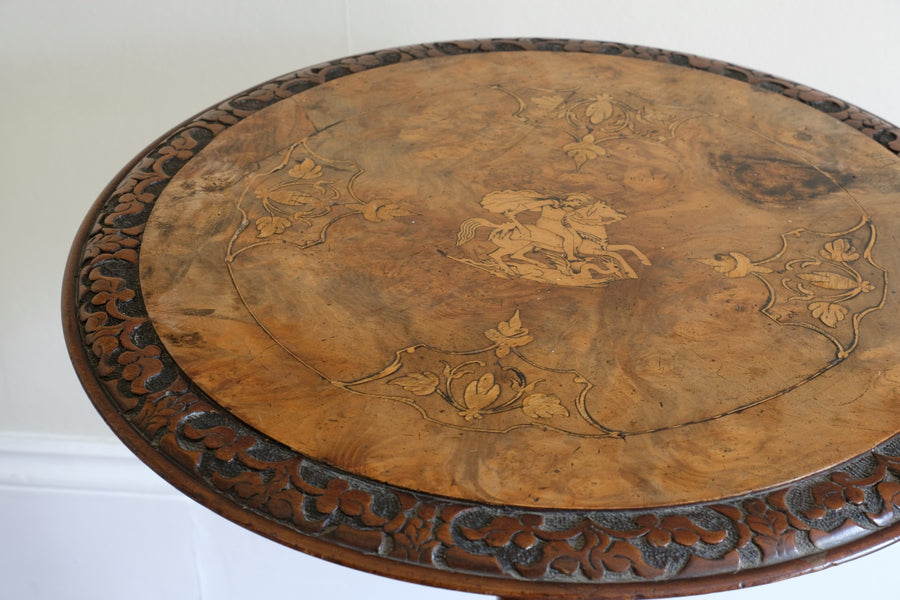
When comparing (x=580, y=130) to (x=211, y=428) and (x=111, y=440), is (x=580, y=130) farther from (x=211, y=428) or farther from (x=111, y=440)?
(x=111, y=440)

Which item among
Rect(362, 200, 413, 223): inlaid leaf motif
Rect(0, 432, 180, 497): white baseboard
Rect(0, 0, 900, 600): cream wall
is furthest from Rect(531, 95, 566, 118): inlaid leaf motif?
Rect(0, 432, 180, 497): white baseboard

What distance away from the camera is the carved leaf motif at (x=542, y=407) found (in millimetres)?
926

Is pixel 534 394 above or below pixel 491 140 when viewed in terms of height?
below

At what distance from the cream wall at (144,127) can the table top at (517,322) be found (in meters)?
0.41

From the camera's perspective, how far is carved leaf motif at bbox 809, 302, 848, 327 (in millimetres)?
1054

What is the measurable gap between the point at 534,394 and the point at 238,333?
14.0 inches

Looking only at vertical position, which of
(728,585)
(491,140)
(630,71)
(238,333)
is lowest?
(728,585)

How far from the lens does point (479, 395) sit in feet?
3.12

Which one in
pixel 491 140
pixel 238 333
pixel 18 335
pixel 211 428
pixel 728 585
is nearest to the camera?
pixel 728 585

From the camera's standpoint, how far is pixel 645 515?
2.70 ft

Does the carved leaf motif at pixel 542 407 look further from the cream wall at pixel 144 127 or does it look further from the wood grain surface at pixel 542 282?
the cream wall at pixel 144 127

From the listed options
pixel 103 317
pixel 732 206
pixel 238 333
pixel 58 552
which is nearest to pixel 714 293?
pixel 732 206

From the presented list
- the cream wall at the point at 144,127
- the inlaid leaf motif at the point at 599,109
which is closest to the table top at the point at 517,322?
the inlaid leaf motif at the point at 599,109

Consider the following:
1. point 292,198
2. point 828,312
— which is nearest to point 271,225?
point 292,198
